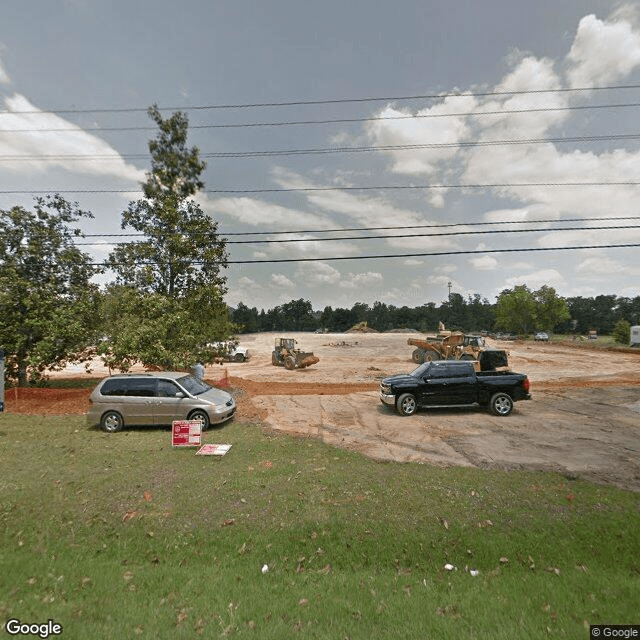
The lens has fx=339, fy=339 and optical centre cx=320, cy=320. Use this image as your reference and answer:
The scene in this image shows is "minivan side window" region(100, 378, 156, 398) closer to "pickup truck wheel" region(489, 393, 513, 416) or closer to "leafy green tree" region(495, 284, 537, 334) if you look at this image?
"pickup truck wheel" region(489, 393, 513, 416)

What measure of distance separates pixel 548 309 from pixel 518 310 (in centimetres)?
595

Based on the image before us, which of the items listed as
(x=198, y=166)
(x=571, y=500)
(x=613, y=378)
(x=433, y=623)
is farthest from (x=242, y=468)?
(x=613, y=378)

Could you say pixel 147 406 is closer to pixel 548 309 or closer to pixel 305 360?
pixel 305 360

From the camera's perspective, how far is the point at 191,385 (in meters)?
11.0

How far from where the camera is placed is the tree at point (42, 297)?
14.8 metres

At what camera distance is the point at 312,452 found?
8383mm

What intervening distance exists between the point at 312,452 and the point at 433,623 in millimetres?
5042

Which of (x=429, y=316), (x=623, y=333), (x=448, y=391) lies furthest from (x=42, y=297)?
(x=429, y=316)

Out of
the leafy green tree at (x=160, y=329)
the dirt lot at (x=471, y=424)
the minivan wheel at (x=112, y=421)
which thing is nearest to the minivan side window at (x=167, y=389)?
the minivan wheel at (x=112, y=421)

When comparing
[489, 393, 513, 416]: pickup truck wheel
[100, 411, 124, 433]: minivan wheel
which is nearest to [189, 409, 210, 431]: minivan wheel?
[100, 411, 124, 433]: minivan wheel

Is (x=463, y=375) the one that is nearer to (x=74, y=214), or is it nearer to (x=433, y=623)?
(x=433, y=623)

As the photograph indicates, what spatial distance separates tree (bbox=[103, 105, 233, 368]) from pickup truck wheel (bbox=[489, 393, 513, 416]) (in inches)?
467

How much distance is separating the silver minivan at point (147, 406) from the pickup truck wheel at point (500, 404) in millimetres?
9392

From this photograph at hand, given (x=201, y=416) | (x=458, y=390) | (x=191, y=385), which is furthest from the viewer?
(x=458, y=390)
